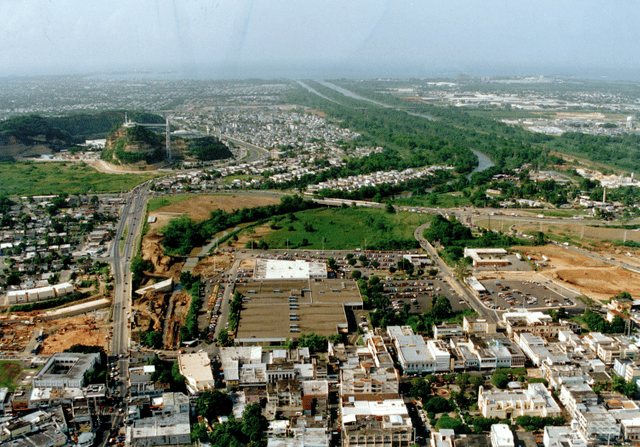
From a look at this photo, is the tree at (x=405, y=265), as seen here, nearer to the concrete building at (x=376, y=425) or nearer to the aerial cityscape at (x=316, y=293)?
the aerial cityscape at (x=316, y=293)

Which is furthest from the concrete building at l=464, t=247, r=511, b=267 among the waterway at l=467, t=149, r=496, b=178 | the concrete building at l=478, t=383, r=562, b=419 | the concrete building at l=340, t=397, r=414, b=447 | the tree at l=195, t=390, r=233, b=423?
the waterway at l=467, t=149, r=496, b=178

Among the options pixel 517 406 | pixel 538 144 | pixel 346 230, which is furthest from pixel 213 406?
pixel 538 144

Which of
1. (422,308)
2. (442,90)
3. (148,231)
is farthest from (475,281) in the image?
(442,90)

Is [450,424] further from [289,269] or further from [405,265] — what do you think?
[405,265]

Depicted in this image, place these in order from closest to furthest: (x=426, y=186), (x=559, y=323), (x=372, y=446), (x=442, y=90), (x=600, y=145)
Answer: (x=372, y=446)
(x=559, y=323)
(x=426, y=186)
(x=600, y=145)
(x=442, y=90)

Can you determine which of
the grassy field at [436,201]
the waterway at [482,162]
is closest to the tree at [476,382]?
the grassy field at [436,201]

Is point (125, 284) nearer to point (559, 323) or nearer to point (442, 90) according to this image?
point (559, 323)

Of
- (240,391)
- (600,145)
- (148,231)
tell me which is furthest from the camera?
(600,145)
